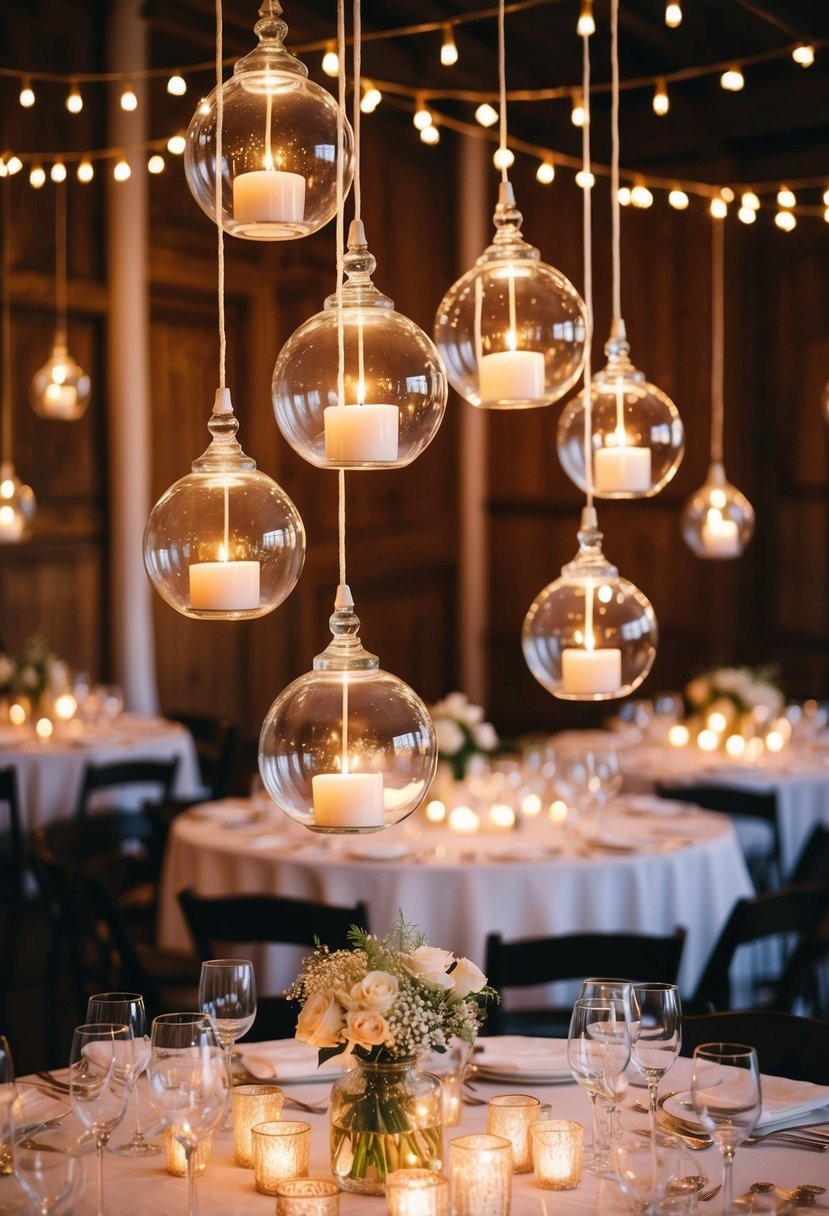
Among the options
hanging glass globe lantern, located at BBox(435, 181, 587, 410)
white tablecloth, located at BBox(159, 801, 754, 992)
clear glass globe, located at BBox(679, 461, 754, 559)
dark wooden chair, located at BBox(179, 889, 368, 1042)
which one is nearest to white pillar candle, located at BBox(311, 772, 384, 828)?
hanging glass globe lantern, located at BBox(435, 181, 587, 410)

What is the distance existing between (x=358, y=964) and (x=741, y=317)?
8.15 meters

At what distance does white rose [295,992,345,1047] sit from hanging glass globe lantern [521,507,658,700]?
2.52 ft

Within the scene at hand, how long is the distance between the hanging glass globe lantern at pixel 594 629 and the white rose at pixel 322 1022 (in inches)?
30.2

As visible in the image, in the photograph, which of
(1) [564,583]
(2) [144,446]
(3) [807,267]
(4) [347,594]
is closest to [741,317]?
(3) [807,267]

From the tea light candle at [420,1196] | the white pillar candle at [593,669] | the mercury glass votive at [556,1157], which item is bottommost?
the mercury glass votive at [556,1157]

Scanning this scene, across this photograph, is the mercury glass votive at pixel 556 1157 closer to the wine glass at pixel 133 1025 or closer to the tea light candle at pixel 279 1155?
the tea light candle at pixel 279 1155

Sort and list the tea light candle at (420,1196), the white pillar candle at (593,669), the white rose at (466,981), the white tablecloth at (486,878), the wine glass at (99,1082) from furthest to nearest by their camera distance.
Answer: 1. the white tablecloth at (486,878)
2. the white pillar candle at (593,669)
3. the white rose at (466,981)
4. the wine glass at (99,1082)
5. the tea light candle at (420,1196)

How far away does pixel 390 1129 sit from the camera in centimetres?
214

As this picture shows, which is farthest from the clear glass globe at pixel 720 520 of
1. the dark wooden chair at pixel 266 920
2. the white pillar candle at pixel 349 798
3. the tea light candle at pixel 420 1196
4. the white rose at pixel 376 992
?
the tea light candle at pixel 420 1196

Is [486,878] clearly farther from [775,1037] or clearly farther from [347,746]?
[347,746]

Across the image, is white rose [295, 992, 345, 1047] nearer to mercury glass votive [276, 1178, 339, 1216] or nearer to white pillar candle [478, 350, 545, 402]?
mercury glass votive [276, 1178, 339, 1216]

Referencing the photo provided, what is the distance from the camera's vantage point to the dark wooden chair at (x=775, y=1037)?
9.27 feet

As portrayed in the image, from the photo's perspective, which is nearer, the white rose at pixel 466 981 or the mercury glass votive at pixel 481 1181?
the mercury glass votive at pixel 481 1181

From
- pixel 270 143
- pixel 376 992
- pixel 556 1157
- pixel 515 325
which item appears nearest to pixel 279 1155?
pixel 376 992
